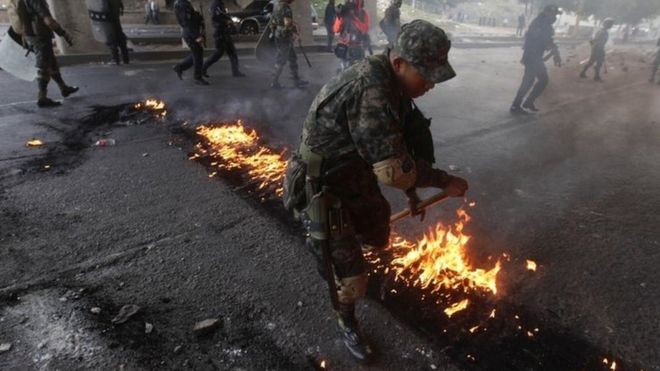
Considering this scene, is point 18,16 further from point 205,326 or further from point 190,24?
point 205,326

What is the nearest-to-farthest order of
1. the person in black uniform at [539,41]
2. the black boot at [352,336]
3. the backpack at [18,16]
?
the black boot at [352,336] → the backpack at [18,16] → the person in black uniform at [539,41]

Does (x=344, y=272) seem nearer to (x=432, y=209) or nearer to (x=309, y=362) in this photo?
(x=309, y=362)

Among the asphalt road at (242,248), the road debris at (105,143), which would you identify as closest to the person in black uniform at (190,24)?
the asphalt road at (242,248)

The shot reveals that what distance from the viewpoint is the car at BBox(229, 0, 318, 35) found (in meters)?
16.8

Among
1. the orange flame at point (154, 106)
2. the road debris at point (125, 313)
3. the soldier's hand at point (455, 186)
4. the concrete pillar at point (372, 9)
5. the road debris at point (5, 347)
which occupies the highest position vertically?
the concrete pillar at point (372, 9)

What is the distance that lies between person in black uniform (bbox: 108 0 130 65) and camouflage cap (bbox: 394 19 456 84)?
11.1 meters

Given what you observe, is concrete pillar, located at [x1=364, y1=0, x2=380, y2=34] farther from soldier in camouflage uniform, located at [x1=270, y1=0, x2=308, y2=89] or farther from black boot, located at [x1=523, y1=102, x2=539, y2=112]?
black boot, located at [x1=523, y1=102, x2=539, y2=112]

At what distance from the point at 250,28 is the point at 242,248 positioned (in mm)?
15415

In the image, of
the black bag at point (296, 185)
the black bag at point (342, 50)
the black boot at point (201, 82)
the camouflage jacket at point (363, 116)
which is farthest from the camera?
the black bag at point (342, 50)

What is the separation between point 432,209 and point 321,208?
2343 millimetres

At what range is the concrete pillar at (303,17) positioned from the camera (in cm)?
1481

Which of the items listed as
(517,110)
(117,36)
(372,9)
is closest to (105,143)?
(117,36)

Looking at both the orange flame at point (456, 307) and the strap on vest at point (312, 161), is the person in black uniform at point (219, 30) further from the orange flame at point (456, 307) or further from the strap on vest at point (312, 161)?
the orange flame at point (456, 307)

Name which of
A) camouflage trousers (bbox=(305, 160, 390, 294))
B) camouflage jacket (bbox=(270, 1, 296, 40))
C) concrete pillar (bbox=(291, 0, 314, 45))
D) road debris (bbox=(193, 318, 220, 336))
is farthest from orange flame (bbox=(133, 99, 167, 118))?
concrete pillar (bbox=(291, 0, 314, 45))
